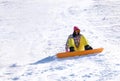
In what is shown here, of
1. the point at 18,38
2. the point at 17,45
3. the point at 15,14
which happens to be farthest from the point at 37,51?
the point at 15,14

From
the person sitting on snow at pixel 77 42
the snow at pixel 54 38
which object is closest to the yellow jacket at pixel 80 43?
the person sitting on snow at pixel 77 42

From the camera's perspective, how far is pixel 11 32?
1831cm

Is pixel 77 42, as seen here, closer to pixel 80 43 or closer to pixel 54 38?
pixel 80 43

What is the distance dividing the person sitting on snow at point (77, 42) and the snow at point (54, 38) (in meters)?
0.54

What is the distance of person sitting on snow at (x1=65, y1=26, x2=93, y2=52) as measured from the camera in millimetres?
12410

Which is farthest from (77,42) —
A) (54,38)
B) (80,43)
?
(54,38)

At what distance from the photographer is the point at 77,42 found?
41.3 feet

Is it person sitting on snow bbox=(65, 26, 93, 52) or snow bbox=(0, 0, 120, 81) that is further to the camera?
person sitting on snow bbox=(65, 26, 93, 52)

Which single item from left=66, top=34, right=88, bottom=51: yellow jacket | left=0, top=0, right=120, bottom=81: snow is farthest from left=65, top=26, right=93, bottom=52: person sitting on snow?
left=0, top=0, right=120, bottom=81: snow

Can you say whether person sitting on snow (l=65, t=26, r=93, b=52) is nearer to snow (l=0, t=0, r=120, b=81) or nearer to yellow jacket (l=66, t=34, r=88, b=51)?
yellow jacket (l=66, t=34, r=88, b=51)

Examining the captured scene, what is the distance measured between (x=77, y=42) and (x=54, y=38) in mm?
3810

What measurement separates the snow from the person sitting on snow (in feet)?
1.78

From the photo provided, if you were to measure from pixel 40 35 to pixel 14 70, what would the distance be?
597 centimetres

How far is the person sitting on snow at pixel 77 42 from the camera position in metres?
12.4
